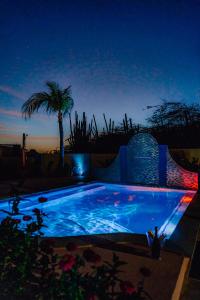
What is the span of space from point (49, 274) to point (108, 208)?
5.85 metres

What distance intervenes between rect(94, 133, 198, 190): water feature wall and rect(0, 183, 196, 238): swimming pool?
2.18 feet

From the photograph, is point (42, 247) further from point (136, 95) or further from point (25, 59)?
point (136, 95)

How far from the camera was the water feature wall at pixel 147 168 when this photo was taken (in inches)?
372

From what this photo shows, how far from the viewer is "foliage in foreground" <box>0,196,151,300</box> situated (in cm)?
145

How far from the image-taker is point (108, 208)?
748cm

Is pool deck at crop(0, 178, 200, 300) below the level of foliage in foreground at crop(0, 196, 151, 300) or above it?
below

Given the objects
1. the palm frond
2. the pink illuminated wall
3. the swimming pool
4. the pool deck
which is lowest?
the swimming pool

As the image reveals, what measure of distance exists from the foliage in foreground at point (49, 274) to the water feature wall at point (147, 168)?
7.83 m

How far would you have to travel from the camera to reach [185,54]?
11.4 metres

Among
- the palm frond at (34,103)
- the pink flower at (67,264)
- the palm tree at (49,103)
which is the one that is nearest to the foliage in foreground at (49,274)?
the pink flower at (67,264)

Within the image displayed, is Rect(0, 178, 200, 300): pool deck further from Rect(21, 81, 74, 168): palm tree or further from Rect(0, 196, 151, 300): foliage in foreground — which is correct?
Rect(21, 81, 74, 168): palm tree

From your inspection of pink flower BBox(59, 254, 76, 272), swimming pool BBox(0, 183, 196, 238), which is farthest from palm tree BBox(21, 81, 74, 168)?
pink flower BBox(59, 254, 76, 272)

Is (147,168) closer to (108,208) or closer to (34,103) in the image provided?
(108,208)

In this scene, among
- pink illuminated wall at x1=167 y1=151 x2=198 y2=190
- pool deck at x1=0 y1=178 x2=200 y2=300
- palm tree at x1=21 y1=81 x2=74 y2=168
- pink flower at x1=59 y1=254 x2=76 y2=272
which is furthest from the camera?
palm tree at x1=21 y1=81 x2=74 y2=168
